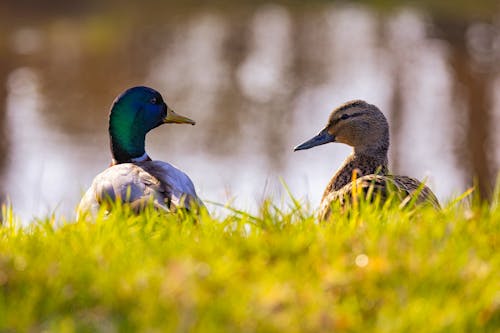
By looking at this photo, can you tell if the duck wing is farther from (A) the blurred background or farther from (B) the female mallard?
(A) the blurred background

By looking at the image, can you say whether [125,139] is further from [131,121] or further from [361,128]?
[361,128]

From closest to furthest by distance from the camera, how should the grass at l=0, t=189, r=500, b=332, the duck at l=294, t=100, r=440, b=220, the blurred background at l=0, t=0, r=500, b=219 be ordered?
the grass at l=0, t=189, r=500, b=332 → the duck at l=294, t=100, r=440, b=220 → the blurred background at l=0, t=0, r=500, b=219

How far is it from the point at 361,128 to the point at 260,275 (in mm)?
2407

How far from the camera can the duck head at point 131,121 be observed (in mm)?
5270

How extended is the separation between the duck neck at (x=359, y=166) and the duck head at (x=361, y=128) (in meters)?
0.02

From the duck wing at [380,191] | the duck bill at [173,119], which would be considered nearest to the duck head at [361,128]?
the duck bill at [173,119]

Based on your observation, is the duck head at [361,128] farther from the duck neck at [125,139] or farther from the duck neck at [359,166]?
the duck neck at [125,139]

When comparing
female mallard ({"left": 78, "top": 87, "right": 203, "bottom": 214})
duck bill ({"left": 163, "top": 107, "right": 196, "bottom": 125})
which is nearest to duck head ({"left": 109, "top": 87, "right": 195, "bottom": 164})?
female mallard ({"left": 78, "top": 87, "right": 203, "bottom": 214})

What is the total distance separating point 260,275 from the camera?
2.94m

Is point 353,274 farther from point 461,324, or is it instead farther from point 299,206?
point 299,206

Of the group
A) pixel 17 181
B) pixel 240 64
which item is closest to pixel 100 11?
pixel 240 64

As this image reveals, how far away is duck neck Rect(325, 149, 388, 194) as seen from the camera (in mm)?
4863

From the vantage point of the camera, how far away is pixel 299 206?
11.8ft

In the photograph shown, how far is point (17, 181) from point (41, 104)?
3228 mm
